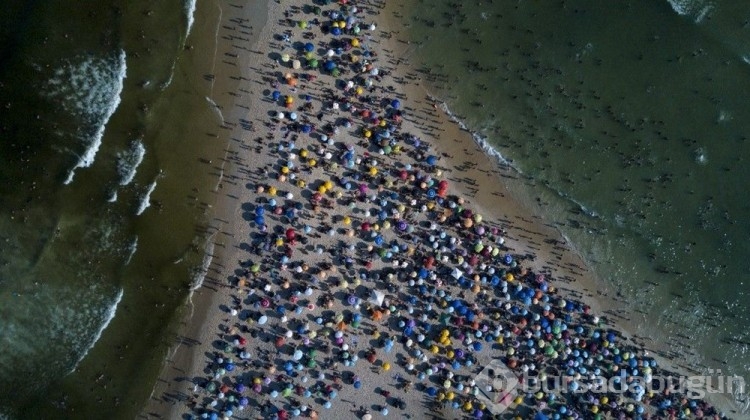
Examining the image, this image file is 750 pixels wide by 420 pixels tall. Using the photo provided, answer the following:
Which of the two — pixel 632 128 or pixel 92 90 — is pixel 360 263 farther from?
pixel 632 128

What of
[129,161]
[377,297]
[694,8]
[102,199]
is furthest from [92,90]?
[694,8]

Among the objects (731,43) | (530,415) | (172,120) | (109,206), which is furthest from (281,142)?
(731,43)

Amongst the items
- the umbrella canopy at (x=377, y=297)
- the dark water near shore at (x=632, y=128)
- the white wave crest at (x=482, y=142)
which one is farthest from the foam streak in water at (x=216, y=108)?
the umbrella canopy at (x=377, y=297)

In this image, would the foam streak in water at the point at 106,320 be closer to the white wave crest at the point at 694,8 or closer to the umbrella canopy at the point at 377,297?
the umbrella canopy at the point at 377,297

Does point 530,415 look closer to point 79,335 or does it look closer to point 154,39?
point 79,335

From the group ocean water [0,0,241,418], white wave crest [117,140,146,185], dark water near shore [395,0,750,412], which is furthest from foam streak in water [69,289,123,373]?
dark water near shore [395,0,750,412]
